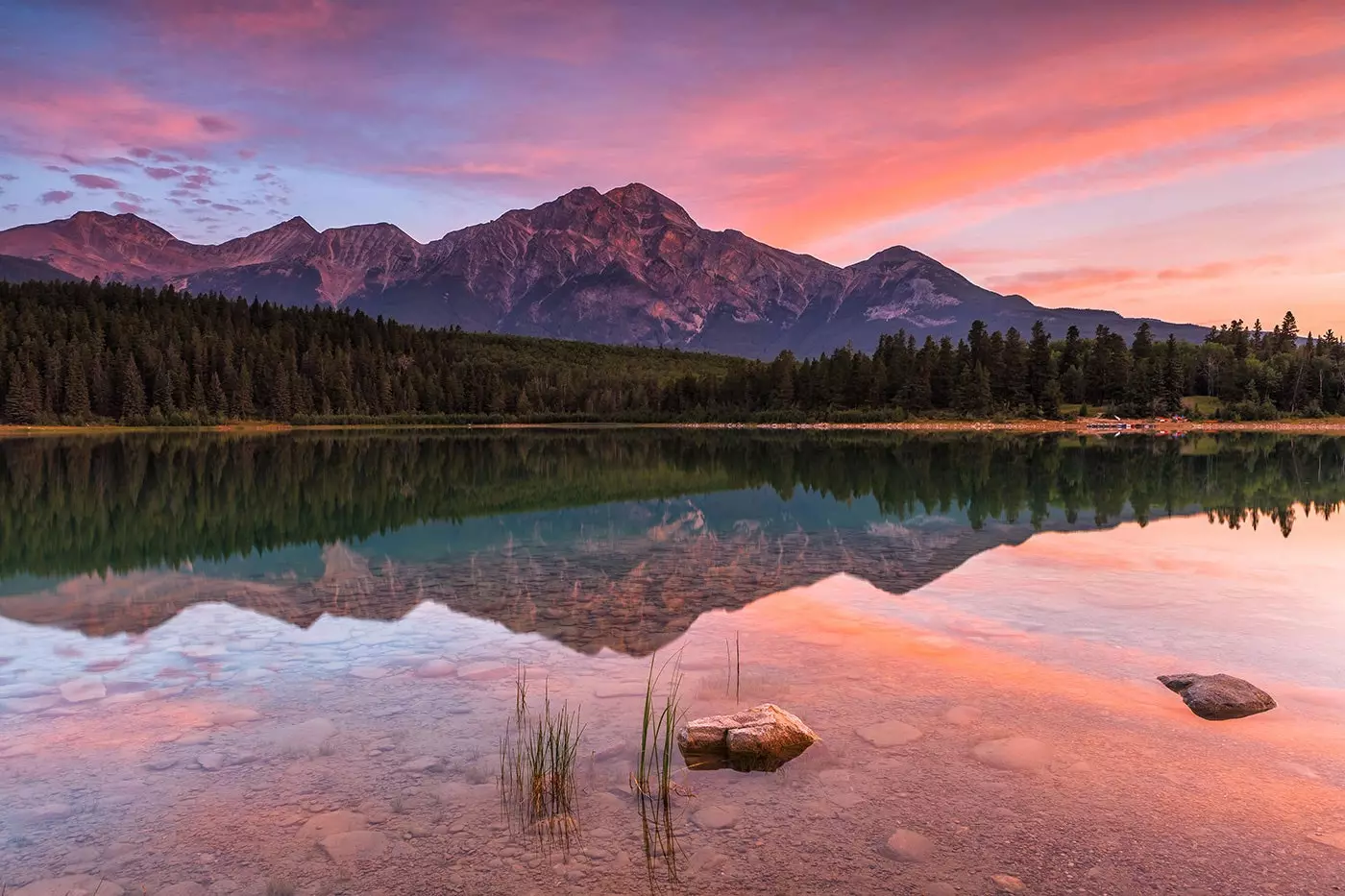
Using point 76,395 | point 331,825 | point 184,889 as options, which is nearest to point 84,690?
point 331,825

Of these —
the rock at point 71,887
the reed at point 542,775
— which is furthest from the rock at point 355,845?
the rock at point 71,887

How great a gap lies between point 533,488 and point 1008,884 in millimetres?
43513

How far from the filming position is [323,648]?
1591cm

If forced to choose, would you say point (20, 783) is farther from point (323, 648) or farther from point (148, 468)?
point (148, 468)

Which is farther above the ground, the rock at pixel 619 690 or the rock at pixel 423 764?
the rock at pixel 423 764

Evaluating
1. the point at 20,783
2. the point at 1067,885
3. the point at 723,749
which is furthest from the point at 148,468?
the point at 1067,885

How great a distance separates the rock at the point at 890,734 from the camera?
36.6 ft

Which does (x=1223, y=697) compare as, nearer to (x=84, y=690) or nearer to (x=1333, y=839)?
(x=1333, y=839)

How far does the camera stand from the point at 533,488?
49531 mm

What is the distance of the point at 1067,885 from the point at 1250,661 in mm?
10066

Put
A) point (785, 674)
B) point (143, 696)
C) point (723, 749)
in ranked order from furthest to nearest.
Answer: point (785, 674)
point (143, 696)
point (723, 749)

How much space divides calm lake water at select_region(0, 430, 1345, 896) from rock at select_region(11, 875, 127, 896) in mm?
59

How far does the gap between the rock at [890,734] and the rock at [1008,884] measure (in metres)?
3.31

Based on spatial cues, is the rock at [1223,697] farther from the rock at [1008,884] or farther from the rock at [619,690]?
the rock at [619,690]
